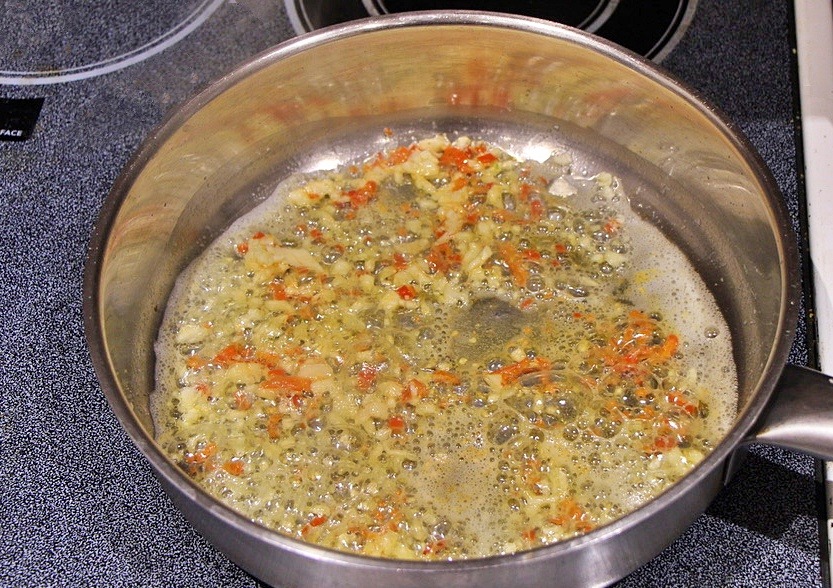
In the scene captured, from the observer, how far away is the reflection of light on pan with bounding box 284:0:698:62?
1234 millimetres

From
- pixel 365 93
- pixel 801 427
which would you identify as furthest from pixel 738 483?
pixel 365 93

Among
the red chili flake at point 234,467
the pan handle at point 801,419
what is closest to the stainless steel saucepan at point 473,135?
the pan handle at point 801,419

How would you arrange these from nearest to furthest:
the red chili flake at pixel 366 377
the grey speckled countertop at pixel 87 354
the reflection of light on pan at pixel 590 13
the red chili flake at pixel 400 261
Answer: the grey speckled countertop at pixel 87 354
the red chili flake at pixel 366 377
the red chili flake at pixel 400 261
the reflection of light on pan at pixel 590 13

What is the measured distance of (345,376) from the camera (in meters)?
0.99

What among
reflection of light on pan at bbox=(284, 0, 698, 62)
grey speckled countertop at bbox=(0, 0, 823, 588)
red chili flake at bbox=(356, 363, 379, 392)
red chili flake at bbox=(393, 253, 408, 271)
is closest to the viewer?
grey speckled countertop at bbox=(0, 0, 823, 588)

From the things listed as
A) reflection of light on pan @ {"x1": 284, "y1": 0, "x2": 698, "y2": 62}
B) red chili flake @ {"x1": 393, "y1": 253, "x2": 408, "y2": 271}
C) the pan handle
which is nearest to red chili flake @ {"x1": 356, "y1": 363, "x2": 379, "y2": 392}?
red chili flake @ {"x1": 393, "y1": 253, "x2": 408, "y2": 271}

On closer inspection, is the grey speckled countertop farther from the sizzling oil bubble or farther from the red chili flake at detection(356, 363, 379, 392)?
the red chili flake at detection(356, 363, 379, 392)

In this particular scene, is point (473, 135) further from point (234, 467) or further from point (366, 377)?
point (234, 467)

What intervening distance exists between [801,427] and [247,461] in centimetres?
52

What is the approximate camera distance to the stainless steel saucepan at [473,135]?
774 mm

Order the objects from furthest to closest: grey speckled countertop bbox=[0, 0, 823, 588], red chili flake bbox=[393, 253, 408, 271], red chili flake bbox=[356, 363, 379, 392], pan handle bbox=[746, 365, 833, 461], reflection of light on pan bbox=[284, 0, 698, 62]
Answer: reflection of light on pan bbox=[284, 0, 698, 62]
red chili flake bbox=[393, 253, 408, 271]
red chili flake bbox=[356, 363, 379, 392]
grey speckled countertop bbox=[0, 0, 823, 588]
pan handle bbox=[746, 365, 833, 461]

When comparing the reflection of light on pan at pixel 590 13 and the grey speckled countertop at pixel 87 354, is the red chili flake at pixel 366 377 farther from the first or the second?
the reflection of light on pan at pixel 590 13

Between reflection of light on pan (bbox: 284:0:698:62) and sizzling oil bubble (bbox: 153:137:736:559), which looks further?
reflection of light on pan (bbox: 284:0:698:62)

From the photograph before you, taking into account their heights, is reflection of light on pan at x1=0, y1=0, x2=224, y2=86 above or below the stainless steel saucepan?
below
